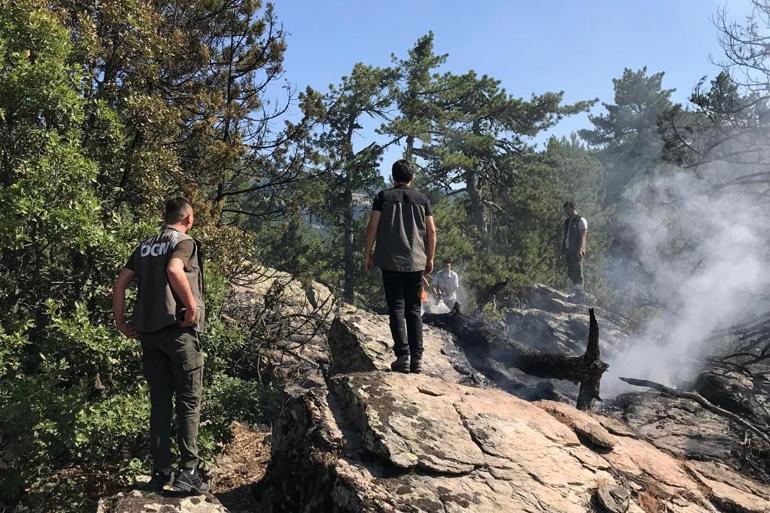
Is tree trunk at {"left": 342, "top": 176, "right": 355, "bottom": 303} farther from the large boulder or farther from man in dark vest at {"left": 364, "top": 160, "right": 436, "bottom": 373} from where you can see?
man in dark vest at {"left": 364, "top": 160, "right": 436, "bottom": 373}

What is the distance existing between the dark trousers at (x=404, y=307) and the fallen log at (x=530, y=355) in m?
2.24

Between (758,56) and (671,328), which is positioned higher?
(758,56)

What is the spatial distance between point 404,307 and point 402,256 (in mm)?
487

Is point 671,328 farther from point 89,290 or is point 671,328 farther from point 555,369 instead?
point 89,290

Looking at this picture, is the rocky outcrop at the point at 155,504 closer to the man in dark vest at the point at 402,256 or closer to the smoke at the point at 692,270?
the man in dark vest at the point at 402,256

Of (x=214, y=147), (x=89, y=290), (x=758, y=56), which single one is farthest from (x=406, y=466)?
(x=758, y=56)

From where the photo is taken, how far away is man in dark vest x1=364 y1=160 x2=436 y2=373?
4504mm

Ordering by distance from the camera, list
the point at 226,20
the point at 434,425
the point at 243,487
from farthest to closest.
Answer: the point at 226,20, the point at 243,487, the point at 434,425

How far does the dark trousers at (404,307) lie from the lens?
454cm

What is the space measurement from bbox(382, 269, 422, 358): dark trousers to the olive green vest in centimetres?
166

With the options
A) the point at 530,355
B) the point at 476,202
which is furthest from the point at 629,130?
the point at 530,355

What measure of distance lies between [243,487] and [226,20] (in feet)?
21.3

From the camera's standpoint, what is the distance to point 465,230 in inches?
764

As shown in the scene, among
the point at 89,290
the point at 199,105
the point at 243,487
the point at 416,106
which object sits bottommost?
the point at 243,487
